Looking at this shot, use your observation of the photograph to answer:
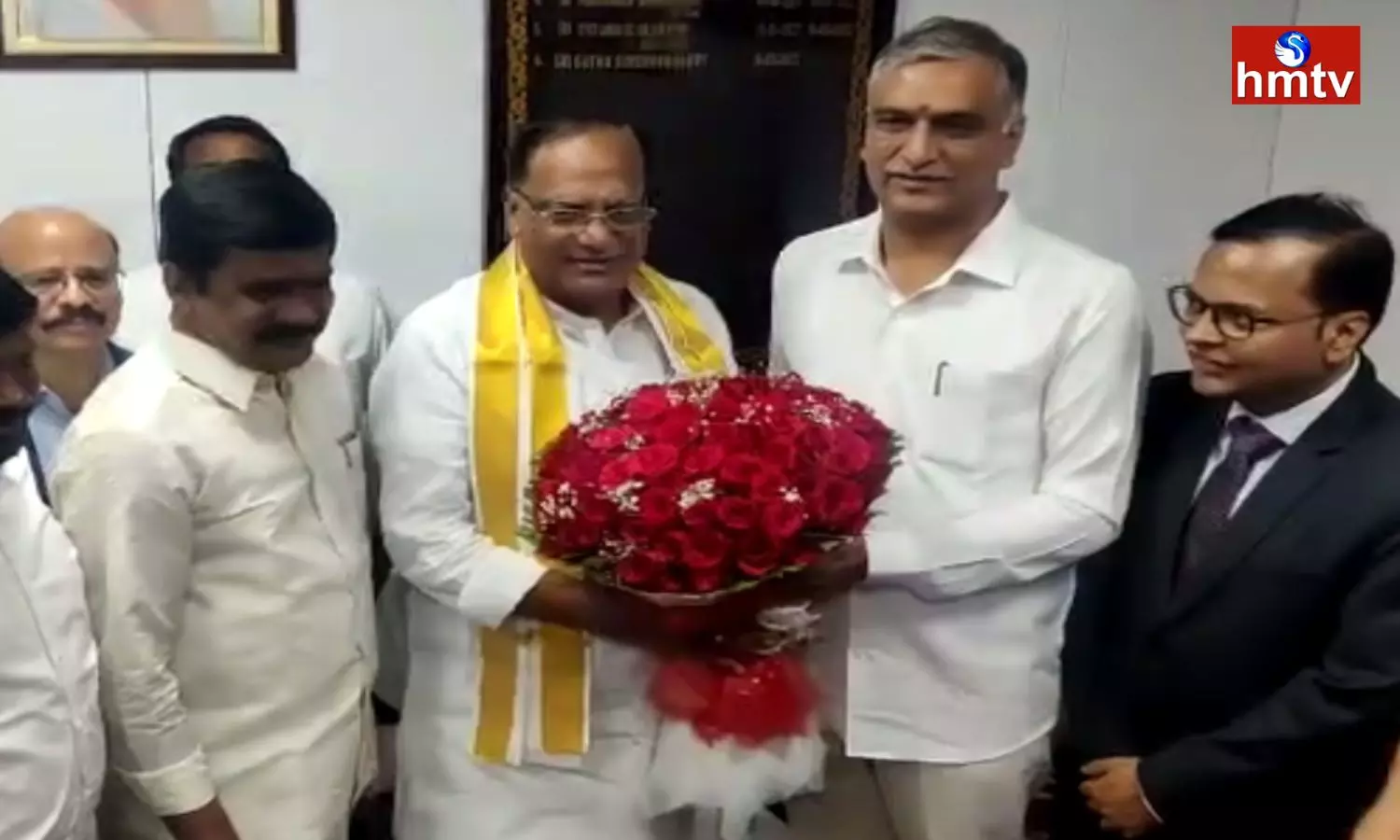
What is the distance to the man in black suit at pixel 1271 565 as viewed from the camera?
1981 millimetres

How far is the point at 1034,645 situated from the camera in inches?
91.7

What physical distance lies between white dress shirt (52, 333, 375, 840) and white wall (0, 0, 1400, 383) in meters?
1.00

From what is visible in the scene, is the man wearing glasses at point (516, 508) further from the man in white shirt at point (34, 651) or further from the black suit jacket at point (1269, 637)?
the black suit jacket at point (1269, 637)

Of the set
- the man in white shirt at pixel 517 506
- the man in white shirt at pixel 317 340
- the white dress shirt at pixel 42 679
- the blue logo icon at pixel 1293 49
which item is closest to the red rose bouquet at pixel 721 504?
the man in white shirt at pixel 517 506

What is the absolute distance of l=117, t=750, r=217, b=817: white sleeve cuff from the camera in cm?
182

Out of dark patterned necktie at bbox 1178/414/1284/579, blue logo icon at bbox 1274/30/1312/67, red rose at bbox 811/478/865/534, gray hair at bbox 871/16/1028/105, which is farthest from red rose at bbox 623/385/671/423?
blue logo icon at bbox 1274/30/1312/67

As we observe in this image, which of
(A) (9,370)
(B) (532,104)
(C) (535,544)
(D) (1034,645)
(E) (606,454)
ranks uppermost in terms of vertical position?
(B) (532,104)

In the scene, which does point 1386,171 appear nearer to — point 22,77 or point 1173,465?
point 1173,465

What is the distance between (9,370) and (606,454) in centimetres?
67

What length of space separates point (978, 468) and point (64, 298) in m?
1.38

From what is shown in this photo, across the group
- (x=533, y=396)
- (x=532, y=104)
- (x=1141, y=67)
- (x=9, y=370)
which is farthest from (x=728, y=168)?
(x=9, y=370)

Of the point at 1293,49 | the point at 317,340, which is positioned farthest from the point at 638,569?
the point at 1293,49

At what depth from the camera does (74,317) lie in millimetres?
2332

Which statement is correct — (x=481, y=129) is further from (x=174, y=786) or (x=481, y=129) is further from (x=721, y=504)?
(x=174, y=786)
